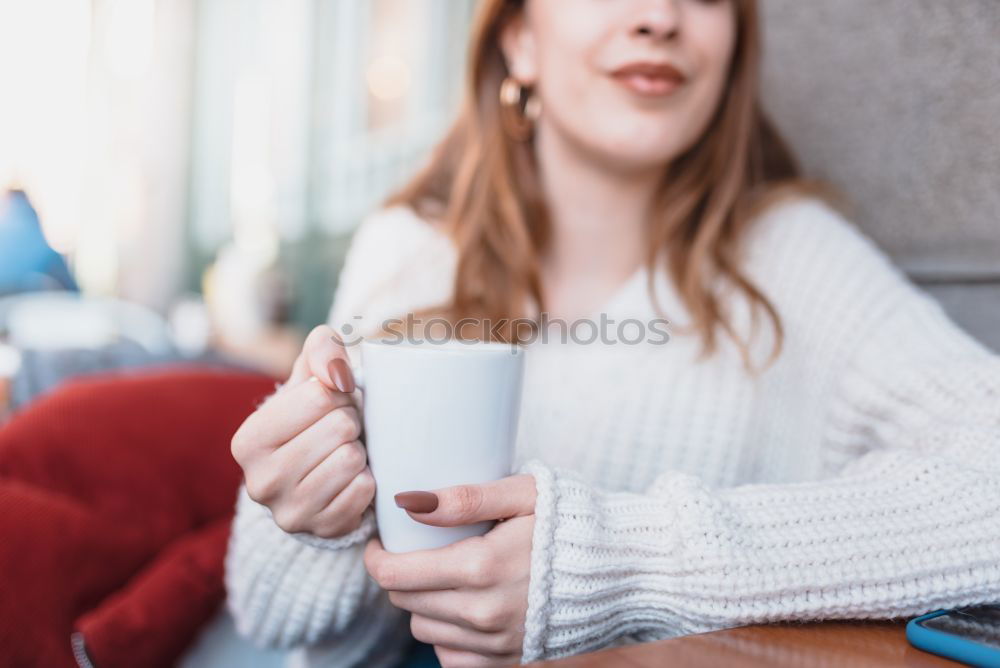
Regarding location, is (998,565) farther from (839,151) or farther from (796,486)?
(839,151)

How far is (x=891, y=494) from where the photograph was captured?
0.54 m

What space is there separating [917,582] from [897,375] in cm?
28

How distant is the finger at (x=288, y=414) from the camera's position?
0.48 metres

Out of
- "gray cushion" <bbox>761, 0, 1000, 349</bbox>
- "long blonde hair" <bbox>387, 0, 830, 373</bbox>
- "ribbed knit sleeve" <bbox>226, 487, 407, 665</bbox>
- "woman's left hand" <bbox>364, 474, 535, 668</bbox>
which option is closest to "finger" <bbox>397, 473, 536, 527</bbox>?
"woman's left hand" <bbox>364, 474, 535, 668</bbox>

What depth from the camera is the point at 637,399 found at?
902mm

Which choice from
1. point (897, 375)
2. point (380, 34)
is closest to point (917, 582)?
point (897, 375)

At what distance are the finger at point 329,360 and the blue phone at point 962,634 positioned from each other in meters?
0.36

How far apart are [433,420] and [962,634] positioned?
0.33m

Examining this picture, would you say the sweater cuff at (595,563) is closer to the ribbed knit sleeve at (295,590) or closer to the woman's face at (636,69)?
the ribbed knit sleeve at (295,590)

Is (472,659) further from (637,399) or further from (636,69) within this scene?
(636,69)

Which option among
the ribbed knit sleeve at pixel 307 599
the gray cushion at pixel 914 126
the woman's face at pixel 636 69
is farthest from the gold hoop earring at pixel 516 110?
the ribbed knit sleeve at pixel 307 599

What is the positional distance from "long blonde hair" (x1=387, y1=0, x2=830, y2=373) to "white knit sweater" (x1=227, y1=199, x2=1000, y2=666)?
0.10 ft

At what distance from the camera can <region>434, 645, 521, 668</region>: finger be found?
0.49 m

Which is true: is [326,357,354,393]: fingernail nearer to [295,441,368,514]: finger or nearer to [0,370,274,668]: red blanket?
[295,441,368,514]: finger
